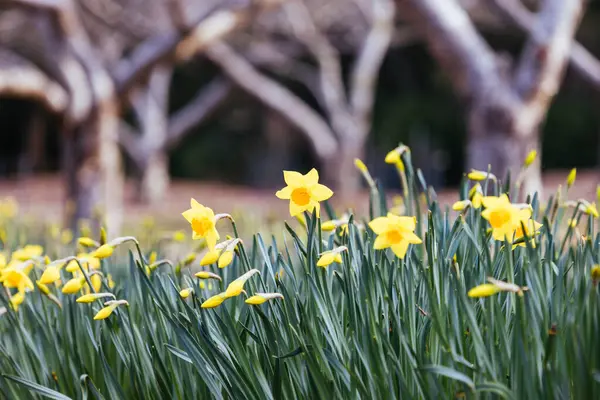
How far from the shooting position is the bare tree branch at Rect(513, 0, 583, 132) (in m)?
4.51

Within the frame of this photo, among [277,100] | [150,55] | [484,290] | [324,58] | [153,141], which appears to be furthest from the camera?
[153,141]

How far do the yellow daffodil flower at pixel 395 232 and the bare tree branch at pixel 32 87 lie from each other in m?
5.11

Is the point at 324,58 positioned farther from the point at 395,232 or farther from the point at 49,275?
the point at 395,232

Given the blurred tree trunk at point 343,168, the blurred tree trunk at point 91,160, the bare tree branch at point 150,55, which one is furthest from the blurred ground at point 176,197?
the bare tree branch at point 150,55

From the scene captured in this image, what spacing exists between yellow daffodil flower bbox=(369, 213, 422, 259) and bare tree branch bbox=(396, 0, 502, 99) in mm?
3499

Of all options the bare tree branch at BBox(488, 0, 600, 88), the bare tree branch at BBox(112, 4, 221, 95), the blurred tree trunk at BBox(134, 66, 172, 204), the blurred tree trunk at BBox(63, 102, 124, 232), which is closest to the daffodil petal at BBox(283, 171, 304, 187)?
the bare tree branch at BBox(112, 4, 221, 95)

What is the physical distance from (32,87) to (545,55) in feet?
13.0

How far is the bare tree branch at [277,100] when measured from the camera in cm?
1105

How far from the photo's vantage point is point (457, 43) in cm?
451

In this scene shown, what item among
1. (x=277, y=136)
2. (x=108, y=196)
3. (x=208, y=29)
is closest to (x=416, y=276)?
(x=208, y=29)

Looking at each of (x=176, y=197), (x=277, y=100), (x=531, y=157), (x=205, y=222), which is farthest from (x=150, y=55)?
(x=176, y=197)

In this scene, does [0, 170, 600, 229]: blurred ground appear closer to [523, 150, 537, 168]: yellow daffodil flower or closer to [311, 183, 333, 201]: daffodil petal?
[523, 150, 537, 168]: yellow daffodil flower

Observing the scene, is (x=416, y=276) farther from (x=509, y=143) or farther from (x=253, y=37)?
(x=253, y=37)

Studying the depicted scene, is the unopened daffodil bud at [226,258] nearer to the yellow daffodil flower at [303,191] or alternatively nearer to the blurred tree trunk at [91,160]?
the yellow daffodil flower at [303,191]
